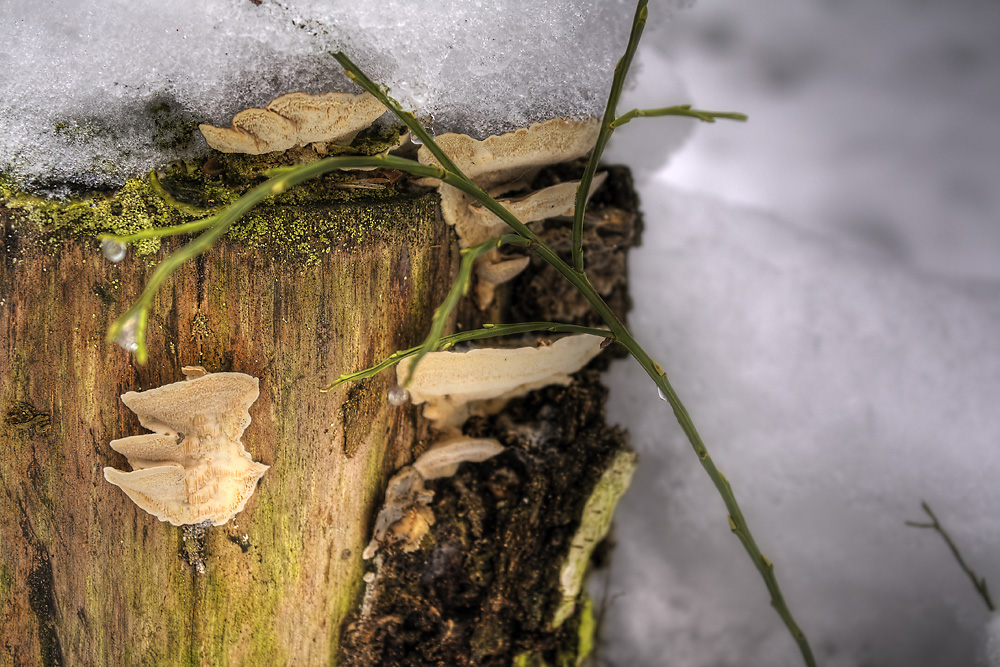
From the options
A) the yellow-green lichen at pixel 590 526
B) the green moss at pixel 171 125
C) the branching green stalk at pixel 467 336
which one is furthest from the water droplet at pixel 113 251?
the yellow-green lichen at pixel 590 526

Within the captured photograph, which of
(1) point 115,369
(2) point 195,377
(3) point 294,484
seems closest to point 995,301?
(3) point 294,484

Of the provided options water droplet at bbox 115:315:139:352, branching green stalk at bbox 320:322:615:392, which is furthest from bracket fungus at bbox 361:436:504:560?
water droplet at bbox 115:315:139:352

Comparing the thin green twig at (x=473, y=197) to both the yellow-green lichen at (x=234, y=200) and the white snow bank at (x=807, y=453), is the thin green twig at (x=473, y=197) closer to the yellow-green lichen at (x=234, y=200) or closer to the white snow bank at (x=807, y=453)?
the yellow-green lichen at (x=234, y=200)

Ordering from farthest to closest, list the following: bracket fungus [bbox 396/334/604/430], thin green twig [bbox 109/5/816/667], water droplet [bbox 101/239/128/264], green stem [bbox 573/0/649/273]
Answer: bracket fungus [bbox 396/334/604/430] < water droplet [bbox 101/239/128/264] < green stem [bbox 573/0/649/273] < thin green twig [bbox 109/5/816/667]

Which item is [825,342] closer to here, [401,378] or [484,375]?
[484,375]

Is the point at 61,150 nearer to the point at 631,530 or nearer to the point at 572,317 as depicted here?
the point at 572,317

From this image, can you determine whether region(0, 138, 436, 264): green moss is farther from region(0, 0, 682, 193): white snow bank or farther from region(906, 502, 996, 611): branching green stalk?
region(906, 502, 996, 611): branching green stalk
